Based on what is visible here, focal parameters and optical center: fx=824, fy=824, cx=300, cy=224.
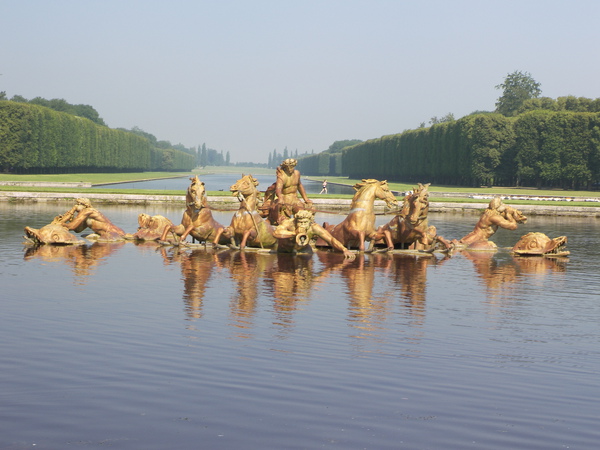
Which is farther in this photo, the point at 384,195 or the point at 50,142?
the point at 50,142

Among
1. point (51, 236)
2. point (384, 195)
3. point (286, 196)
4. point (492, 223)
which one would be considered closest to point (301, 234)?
point (286, 196)

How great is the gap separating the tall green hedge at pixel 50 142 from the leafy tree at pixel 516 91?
63.0m

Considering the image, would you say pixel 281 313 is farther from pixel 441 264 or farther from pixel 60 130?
pixel 60 130

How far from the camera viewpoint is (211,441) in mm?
5879

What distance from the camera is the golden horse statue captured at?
18500 millimetres

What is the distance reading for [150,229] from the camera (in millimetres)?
20641

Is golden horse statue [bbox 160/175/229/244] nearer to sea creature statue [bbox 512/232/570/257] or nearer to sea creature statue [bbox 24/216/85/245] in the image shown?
sea creature statue [bbox 24/216/85/245]

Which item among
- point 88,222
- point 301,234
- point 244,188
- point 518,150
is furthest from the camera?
point 518,150

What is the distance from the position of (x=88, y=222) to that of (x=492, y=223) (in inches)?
396

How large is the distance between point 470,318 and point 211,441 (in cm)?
578

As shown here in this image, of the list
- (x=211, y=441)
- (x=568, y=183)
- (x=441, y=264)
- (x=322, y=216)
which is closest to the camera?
(x=211, y=441)

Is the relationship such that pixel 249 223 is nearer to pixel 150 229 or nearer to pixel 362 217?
pixel 362 217

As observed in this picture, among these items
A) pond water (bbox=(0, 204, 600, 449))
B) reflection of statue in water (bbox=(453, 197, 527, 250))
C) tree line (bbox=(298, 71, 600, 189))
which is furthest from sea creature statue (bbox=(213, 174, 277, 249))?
tree line (bbox=(298, 71, 600, 189))

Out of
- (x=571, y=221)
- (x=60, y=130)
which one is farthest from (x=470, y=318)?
(x=60, y=130)
